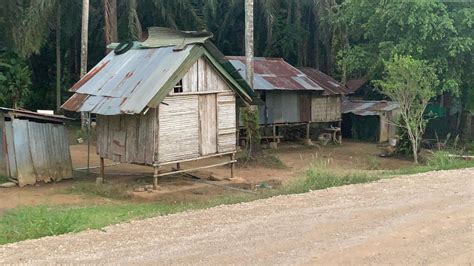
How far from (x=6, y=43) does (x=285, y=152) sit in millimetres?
13492

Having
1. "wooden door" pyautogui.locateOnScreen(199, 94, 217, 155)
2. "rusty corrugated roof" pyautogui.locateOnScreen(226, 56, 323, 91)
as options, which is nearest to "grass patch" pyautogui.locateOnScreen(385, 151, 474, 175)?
"wooden door" pyautogui.locateOnScreen(199, 94, 217, 155)

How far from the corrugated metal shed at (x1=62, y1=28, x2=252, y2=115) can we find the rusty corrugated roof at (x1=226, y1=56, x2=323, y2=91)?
7.80 m

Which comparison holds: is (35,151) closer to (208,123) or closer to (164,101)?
(164,101)

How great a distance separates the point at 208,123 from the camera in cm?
1445

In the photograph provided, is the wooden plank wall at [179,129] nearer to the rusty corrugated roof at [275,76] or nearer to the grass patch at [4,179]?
the grass patch at [4,179]

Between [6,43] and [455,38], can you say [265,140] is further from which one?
[6,43]

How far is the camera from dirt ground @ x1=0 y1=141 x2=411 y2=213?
1268 cm

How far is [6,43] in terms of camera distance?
981 inches

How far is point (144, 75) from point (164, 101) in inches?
37.8

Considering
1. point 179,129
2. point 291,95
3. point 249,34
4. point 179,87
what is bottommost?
point 179,129

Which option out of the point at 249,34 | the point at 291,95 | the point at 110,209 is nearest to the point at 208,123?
the point at 110,209

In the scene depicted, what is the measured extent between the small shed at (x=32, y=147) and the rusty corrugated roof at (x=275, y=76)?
9.74 meters

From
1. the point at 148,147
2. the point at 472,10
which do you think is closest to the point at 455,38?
the point at 472,10

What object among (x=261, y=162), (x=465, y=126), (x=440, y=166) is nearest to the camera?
(x=440, y=166)
